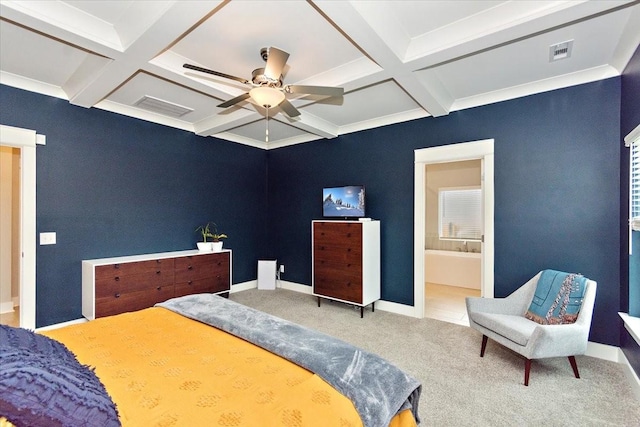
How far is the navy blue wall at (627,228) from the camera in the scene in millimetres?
2373

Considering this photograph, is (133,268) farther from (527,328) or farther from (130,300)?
(527,328)

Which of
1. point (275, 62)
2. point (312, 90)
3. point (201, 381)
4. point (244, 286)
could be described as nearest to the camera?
point (201, 381)

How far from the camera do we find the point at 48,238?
10.9ft

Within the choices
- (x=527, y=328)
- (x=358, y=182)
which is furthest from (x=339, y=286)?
(x=527, y=328)

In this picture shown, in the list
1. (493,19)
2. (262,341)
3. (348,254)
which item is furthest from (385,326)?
(493,19)

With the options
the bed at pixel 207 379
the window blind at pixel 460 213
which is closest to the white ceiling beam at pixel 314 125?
the bed at pixel 207 379

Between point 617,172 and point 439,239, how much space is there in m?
3.97

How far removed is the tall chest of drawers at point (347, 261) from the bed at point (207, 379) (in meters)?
2.23

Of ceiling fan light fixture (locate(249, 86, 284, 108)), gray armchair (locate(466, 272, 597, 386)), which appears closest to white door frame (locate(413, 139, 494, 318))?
gray armchair (locate(466, 272, 597, 386))

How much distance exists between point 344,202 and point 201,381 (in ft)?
11.1

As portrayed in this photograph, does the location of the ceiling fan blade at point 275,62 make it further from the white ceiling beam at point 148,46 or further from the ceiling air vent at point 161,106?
the ceiling air vent at point 161,106

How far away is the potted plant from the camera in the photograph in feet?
14.9

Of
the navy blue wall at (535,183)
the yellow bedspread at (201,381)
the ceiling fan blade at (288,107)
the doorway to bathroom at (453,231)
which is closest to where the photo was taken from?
the yellow bedspread at (201,381)

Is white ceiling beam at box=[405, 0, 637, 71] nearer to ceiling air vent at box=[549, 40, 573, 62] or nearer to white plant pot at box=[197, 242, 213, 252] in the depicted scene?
ceiling air vent at box=[549, 40, 573, 62]
